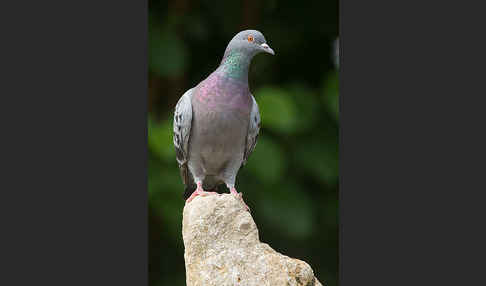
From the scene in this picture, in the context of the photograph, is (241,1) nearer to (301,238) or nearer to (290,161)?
(290,161)

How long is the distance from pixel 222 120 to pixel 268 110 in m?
0.70

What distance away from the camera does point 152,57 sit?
5.31 meters

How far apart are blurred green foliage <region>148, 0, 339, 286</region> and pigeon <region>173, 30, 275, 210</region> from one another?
276 millimetres

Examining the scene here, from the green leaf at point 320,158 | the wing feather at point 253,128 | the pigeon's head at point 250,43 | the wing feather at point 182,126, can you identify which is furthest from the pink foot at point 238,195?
the pigeon's head at point 250,43

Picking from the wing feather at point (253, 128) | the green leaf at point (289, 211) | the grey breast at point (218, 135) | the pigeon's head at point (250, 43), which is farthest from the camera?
the green leaf at point (289, 211)

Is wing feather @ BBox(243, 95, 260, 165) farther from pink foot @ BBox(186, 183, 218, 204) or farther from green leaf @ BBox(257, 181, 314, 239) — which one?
green leaf @ BBox(257, 181, 314, 239)

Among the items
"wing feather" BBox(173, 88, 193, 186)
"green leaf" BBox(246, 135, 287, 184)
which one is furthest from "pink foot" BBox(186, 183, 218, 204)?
"green leaf" BBox(246, 135, 287, 184)

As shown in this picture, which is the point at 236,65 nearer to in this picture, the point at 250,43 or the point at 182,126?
the point at 250,43

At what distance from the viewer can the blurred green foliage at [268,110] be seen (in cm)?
536

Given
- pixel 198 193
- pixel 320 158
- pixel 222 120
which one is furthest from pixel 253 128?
pixel 320 158

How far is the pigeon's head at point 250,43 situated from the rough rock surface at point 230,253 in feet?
3.03

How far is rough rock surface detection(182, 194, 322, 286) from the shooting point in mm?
4621

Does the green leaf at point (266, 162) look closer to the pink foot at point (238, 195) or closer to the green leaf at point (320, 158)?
the green leaf at point (320, 158)

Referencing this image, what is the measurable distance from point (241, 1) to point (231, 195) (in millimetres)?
1449
